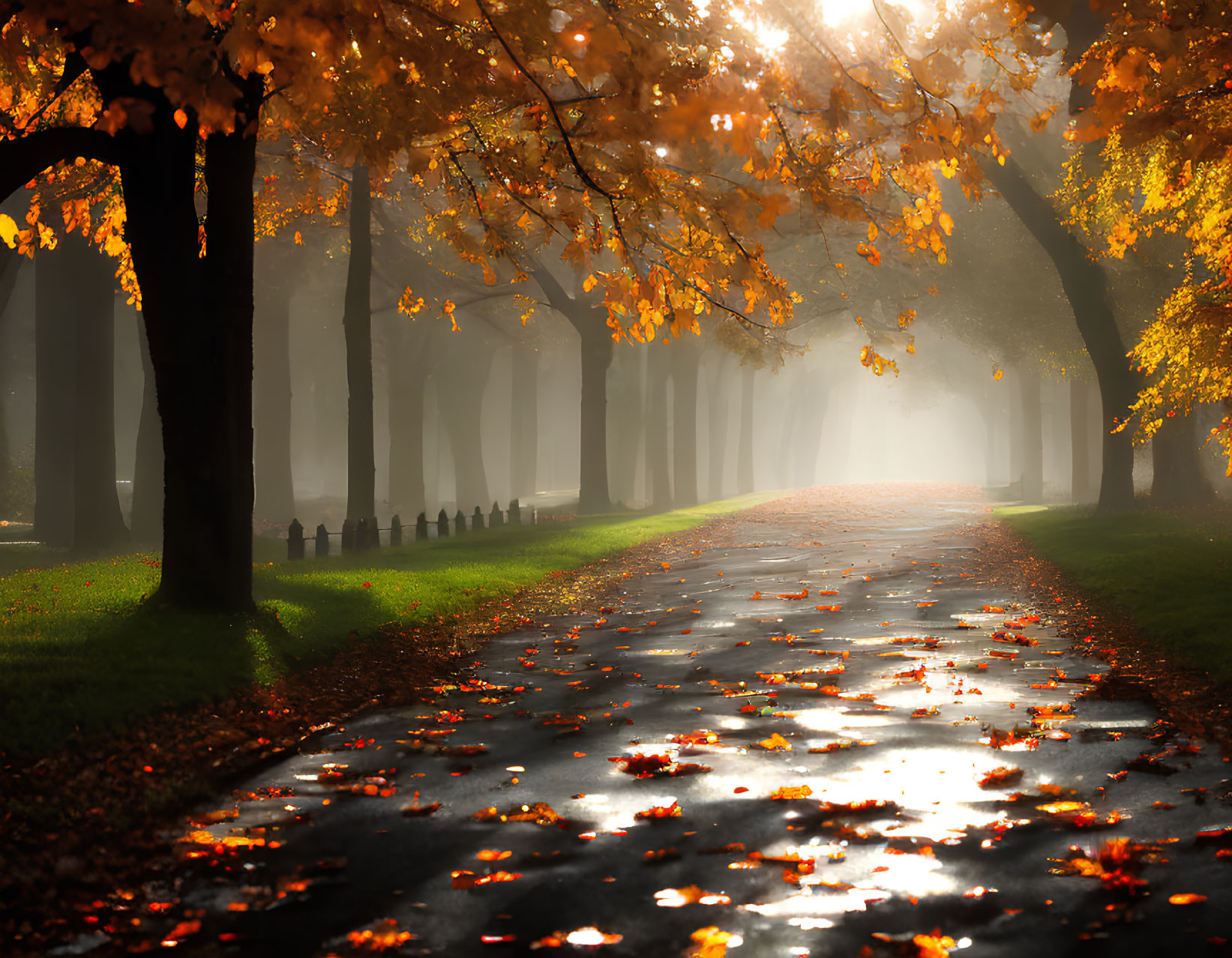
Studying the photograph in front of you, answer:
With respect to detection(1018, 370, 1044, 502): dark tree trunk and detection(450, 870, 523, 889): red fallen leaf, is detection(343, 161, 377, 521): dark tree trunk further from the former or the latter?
detection(1018, 370, 1044, 502): dark tree trunk

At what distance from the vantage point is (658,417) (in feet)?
136

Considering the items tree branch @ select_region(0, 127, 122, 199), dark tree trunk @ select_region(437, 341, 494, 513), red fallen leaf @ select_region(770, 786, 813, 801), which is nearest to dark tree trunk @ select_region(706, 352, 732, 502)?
dark tree trunk @ select_region(437, 341, 494, 513)

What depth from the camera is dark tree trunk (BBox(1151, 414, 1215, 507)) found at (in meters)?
26.5

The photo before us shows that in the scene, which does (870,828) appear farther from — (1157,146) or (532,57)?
→ (1157,146)

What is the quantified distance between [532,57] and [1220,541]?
1284 centimetres

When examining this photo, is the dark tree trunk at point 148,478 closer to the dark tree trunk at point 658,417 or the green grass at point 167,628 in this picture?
the green grass at point 167,628

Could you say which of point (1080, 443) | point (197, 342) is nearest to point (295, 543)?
point (197, 342)

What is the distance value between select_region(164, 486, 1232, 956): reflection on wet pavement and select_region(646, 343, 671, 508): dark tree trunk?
30784 mm

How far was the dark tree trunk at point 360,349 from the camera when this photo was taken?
1988 centimetres

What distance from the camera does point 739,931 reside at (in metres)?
4.04

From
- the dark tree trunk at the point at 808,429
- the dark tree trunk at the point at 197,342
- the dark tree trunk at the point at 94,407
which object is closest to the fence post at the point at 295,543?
the dark tree trunk at the point at 94,407

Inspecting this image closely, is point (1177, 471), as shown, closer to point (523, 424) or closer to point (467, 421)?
point (467, 421)

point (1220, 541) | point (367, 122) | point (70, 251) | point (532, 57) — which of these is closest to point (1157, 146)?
point (1220, 541)

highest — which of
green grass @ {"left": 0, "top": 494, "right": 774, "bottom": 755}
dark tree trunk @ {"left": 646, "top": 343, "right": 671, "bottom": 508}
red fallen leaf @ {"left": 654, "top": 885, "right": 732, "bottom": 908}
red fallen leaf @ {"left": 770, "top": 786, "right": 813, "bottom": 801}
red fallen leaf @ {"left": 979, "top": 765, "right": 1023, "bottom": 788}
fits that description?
dark tree trunk @ {"left": 646, "top": 343, "right": 671, "bottom": 508}
